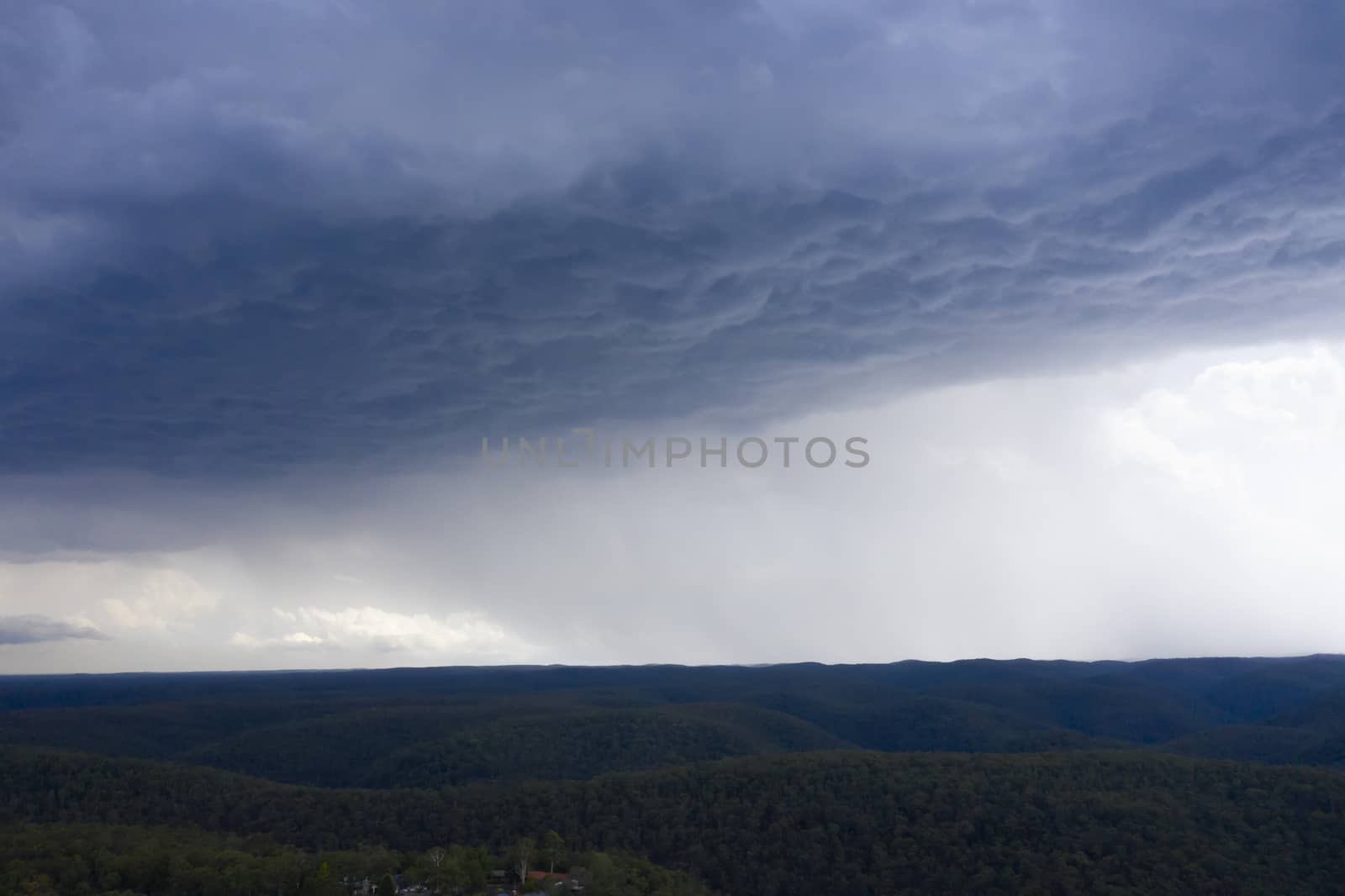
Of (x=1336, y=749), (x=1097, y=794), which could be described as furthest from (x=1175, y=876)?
(x=1336, y=749)

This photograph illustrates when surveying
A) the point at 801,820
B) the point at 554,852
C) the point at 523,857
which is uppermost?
the point at 523,857

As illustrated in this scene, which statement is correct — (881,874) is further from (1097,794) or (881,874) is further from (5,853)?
(5,853)

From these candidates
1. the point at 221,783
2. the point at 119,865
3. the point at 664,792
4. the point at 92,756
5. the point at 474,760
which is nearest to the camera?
the point at 119,865

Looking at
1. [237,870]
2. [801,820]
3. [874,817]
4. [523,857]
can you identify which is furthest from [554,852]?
[874,817]

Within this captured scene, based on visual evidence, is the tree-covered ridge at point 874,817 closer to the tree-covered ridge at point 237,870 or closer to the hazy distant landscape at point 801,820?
the hazy distant landscape at point 801,820

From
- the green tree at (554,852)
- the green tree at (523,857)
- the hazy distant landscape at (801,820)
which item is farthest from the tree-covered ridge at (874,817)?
the green tree at (523,857)

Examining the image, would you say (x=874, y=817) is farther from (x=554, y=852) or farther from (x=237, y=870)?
(x=237, y=870)

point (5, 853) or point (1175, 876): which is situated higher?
point (5, 853)
